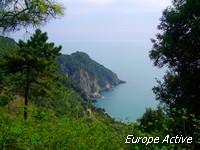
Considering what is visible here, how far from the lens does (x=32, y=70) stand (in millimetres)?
28359

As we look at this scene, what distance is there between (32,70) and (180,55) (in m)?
14.2

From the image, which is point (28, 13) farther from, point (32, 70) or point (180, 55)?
point (32, 70)

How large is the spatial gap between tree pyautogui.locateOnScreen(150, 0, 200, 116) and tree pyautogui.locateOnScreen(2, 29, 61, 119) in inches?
465

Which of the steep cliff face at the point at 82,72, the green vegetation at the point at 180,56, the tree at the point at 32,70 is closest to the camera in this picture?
the green vegetation at the point at 180,56

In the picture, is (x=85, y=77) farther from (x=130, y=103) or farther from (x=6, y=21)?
(x=6, y=21)

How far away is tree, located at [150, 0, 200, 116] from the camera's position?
Result: 51.1 ft

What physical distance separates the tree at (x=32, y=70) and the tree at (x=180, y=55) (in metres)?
11.8

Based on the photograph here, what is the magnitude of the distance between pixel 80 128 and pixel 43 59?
64.6 ft

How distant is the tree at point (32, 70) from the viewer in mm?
27562

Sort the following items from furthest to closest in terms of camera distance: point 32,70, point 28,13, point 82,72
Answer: point 82,72 < point 32,70 < point 28,13

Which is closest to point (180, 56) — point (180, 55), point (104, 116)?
point (180, 55)

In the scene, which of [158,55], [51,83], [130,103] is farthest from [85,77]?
[158,55]

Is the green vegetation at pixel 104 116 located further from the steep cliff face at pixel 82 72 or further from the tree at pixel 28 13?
the steep cliff face at pixel 82 72

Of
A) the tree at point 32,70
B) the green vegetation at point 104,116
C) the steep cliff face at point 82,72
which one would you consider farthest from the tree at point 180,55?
the steep cliff face at point 82,72
